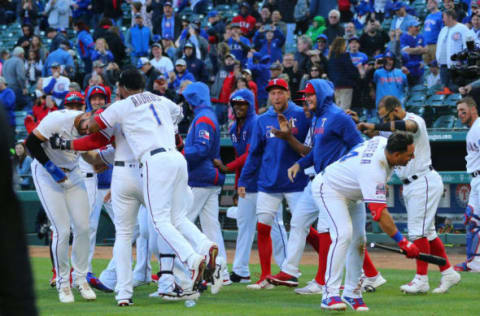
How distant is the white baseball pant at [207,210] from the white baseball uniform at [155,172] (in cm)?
181

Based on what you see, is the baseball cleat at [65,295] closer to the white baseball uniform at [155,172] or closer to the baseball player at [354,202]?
the white baseball uniform at [155,172]

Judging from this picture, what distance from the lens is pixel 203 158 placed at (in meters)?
9.30

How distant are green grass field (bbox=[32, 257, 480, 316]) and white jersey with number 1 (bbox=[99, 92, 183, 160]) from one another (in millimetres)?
1393

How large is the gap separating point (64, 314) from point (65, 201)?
1.23 metres

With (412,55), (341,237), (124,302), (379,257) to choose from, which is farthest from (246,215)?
(412,55)

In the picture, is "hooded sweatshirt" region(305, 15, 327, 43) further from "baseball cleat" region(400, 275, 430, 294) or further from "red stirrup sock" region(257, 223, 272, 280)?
"baseball cleat" region(400, 275, 430, 294)

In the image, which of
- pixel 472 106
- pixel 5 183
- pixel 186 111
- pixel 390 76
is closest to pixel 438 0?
pixel 390 76

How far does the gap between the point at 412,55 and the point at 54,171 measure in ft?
31.5

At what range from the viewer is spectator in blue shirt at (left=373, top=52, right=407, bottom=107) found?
48.2 ft


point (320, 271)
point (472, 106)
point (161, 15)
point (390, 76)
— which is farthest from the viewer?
point (161, 15)

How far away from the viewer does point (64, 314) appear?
6977 mm

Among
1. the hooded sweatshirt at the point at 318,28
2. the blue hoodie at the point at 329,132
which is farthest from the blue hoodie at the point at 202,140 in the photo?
the hooded sweatshirt at the point at 318,28

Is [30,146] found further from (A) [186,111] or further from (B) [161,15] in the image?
(B) [161,15]

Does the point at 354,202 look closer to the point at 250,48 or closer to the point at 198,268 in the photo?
the point at 198,268
